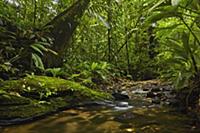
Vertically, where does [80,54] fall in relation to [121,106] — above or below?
above

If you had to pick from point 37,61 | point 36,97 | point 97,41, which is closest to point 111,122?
point 36,97

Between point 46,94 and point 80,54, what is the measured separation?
213 inches

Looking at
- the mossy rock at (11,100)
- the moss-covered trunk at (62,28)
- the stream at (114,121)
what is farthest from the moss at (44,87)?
the moss-covered trunk at (62,28)

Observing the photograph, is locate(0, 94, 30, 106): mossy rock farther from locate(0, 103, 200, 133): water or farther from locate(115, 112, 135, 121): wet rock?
locate(115, 112, 135, 121): wet rock

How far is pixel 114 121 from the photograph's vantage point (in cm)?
360

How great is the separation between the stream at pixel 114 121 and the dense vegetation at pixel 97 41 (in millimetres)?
558

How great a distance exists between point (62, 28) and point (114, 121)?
155 inches

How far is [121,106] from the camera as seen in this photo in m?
4.69

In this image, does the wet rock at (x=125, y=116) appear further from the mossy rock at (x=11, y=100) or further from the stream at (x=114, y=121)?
the mossy rock at (x=11, y=100)

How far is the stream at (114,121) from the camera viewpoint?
3168mm

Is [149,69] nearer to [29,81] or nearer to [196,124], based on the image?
[29,81]

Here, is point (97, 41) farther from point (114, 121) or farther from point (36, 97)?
point (114, 121)

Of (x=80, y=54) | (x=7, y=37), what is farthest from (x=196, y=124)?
(x=80, y=54)

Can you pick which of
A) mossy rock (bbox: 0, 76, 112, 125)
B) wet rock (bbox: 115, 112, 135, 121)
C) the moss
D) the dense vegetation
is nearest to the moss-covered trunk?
the dense vegetation
